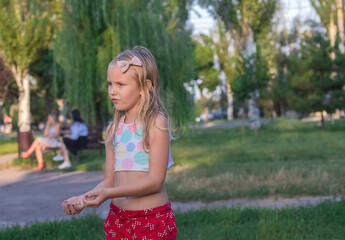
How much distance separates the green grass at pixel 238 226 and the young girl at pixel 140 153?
2260 mm

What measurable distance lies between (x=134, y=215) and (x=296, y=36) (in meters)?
62.2

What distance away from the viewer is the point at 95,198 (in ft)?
7.20

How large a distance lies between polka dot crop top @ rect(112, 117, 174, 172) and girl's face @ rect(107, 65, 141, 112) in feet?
0.45

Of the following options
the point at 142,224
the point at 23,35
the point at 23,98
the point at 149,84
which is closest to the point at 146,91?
the point at 149,84

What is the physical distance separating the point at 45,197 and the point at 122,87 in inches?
222

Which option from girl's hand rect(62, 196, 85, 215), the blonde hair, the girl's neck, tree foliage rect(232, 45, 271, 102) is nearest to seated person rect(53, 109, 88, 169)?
the girl's neck

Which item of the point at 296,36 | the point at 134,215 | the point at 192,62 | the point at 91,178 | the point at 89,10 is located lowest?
the point at 91,178

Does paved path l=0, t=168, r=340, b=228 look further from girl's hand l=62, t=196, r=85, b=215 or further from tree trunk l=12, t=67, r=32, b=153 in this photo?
girl's hand l=62, t=196, r=85, b=215

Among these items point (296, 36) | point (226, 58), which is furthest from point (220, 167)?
point (296, 36)

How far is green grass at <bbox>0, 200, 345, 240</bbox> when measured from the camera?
185 inches

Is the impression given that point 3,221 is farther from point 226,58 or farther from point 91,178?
point 226,58

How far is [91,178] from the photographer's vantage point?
9625 mm

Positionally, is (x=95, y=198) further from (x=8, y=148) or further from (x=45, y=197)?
(x=8, y=148)

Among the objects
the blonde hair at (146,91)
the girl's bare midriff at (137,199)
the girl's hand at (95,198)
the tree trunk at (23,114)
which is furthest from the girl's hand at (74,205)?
the tree trunk at (23,114)
